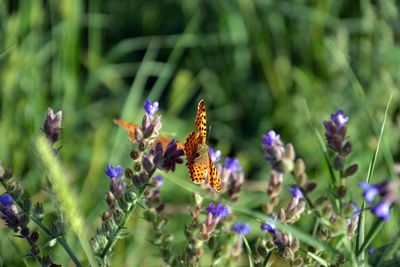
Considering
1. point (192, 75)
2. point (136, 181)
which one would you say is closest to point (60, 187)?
point (136, 181)

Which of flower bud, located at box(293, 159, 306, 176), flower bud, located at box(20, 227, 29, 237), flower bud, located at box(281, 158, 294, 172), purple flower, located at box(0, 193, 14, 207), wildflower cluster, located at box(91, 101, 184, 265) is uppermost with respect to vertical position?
flower bud, located at box(281, 158, 294, 172)

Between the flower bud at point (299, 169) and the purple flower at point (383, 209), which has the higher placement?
the purple flower at point (383, 209)

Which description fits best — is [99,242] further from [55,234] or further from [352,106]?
[352,106]

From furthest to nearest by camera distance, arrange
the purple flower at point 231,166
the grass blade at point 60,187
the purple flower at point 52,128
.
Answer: the purple flower at point 231,166
the purple flower at point 52,128
the grass blade at point 60,187

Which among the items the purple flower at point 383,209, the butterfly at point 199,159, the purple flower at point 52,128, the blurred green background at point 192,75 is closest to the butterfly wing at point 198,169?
the butterfly at point 199,159

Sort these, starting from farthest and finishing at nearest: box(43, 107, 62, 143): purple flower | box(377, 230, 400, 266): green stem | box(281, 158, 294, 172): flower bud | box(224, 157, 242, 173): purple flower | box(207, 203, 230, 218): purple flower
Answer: box(224, 157, 242, 173): purple flower → box(207, 203, 230, 218): purple flower → box(43, 107, 62, 143): purple flower → box(281, 158, 294, 172): flower bud → box(377, 230, 400, 266): green stem

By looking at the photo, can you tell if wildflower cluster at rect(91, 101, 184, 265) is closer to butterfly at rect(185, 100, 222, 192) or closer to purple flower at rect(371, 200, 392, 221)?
butterfly at rect(185, 100, 222, 192)

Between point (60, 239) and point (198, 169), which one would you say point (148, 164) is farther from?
point (60, 239)

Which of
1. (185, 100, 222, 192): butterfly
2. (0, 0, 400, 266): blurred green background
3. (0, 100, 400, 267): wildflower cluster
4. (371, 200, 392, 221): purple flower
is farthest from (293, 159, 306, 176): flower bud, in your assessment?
(0, 0, 400, 266): blurred green background

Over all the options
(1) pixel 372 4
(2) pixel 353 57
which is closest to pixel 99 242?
(2) pixel 353 57

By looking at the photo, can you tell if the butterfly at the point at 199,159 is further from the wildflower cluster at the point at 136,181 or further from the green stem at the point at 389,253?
the green stem at the point at 389,253
